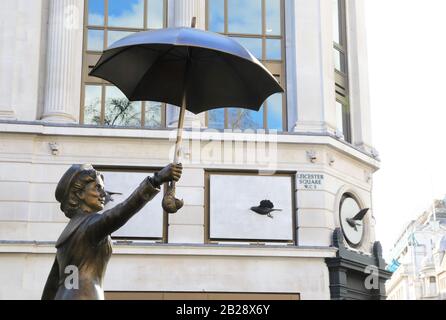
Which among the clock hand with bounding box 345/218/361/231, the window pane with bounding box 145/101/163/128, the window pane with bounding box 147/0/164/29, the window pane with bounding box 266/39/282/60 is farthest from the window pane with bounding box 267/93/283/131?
the window pane with bounding box 147/0/164/29

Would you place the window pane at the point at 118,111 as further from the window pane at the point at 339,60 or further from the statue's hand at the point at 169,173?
the statue's hand at the point at 169,173

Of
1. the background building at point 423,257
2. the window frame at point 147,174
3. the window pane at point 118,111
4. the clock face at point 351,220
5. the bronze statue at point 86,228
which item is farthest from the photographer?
the background building at point 423,257

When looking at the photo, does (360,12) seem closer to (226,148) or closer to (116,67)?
(226,148)

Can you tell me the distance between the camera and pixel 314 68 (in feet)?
92.3

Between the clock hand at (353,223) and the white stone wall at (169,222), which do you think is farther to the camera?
the clock hand at (353,223)

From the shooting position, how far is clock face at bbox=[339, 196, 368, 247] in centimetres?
2786

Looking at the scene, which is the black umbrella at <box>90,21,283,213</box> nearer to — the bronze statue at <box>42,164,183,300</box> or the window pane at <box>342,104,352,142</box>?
the bronze statue at <box>42,164,183,300</box>

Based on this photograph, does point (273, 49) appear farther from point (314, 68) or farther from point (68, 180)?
point (68, 180)

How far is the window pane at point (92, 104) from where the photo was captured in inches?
1065

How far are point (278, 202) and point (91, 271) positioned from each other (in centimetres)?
1994

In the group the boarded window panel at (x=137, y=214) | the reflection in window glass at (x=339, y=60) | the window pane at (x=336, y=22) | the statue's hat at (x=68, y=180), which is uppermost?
the window pane at (x=336, y=22)

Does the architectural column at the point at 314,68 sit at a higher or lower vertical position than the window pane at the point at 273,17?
lower

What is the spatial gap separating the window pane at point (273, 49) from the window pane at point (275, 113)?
142cm

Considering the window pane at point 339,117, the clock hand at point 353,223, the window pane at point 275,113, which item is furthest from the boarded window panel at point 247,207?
the window pane at point 339,117
